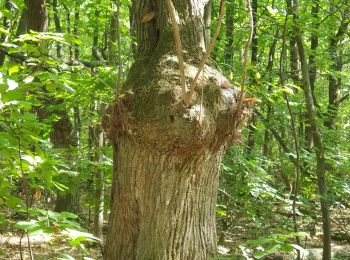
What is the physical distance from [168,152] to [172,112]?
10.0 inches

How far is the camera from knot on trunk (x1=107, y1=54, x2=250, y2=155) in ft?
7.55

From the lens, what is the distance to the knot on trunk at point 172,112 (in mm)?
2301

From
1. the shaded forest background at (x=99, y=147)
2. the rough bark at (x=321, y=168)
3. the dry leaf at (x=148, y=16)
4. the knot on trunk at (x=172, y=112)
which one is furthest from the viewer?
the rough bark at (x=321, y=168)

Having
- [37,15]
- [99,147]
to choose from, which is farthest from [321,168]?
[37,15]

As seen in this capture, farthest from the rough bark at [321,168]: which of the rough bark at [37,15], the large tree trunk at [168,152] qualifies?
the rough bark at [37,15]

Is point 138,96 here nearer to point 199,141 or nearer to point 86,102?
point 199,141

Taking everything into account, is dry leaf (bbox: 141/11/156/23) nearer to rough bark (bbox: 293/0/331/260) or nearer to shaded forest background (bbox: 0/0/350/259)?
shaded forest background (bbox: 0/0/350/259)

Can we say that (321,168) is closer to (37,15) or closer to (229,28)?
(229,28)

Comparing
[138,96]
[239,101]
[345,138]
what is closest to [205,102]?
[239,101]

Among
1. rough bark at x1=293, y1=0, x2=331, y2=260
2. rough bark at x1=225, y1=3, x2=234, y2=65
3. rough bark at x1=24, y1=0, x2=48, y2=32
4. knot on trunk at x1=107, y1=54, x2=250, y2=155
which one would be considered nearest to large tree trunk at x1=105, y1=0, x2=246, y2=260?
knot on trunk at x1=107, y1=54, x2=250, y2=155

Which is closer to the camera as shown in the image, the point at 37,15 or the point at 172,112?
the point at 172,112

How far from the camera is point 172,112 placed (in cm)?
230

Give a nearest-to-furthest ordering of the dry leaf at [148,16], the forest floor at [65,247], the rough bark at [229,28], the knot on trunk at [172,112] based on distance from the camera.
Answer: the knot on trunk at [172,112]
the dry leaf at [148,16]
the forest floor at [65,247]
the rough bark at [229,28]

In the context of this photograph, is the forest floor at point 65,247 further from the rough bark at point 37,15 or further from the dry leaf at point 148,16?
the dry leaf at point 148,16
